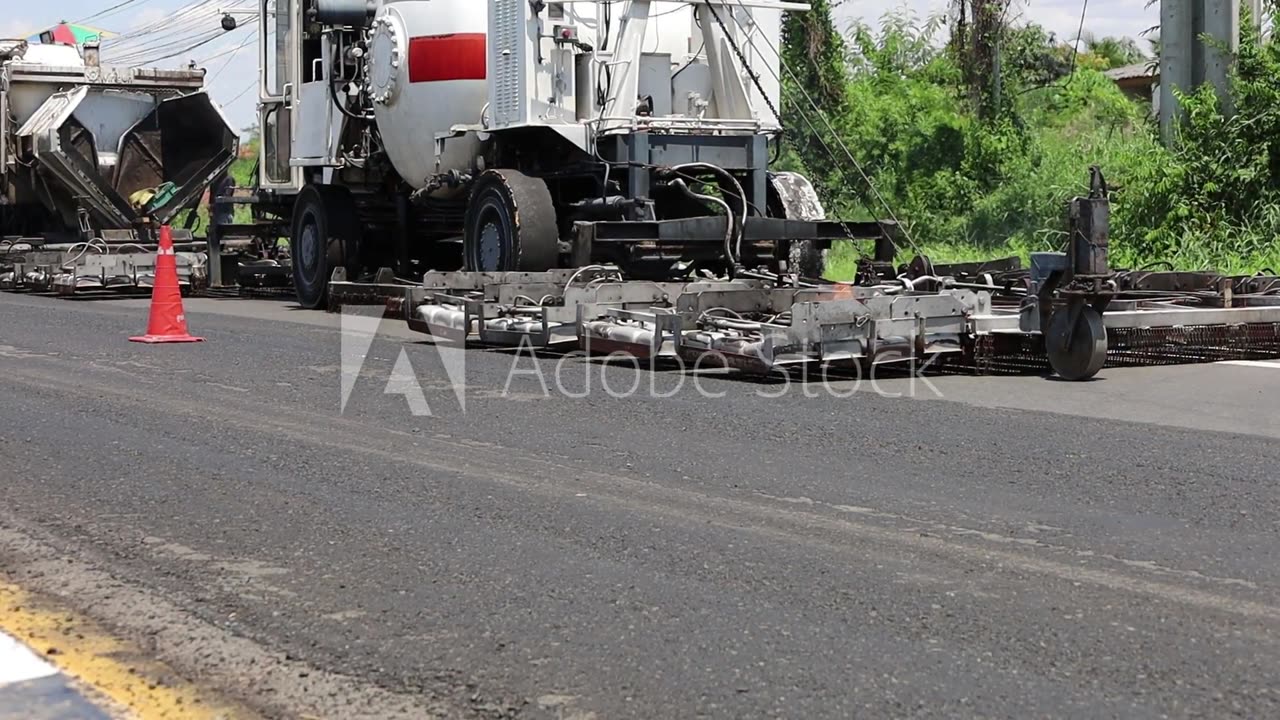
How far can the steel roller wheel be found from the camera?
9.04 meters

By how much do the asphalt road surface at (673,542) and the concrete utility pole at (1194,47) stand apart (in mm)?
9779

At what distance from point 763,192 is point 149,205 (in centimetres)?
1117

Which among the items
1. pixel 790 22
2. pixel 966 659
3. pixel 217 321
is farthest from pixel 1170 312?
pixel 790 22

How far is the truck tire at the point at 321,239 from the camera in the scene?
16.0m

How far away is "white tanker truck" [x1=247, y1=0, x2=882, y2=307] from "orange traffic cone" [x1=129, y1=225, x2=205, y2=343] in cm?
230

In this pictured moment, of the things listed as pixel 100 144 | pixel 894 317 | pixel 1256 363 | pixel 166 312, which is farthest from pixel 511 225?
pixel 100 144

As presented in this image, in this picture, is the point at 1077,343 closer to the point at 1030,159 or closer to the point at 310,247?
the point at 310,247

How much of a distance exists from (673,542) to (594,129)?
779 centimetres

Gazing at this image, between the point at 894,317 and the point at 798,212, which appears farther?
the point at 798,212

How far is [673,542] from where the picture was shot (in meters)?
5.37

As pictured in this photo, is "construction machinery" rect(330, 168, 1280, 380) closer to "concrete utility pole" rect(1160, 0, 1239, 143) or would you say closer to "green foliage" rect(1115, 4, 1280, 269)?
"green foliage" rect(1115, 4, 1280, 269)

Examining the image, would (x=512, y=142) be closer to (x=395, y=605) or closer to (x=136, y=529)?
(x=136, y=529)

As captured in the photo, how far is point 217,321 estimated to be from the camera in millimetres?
14266

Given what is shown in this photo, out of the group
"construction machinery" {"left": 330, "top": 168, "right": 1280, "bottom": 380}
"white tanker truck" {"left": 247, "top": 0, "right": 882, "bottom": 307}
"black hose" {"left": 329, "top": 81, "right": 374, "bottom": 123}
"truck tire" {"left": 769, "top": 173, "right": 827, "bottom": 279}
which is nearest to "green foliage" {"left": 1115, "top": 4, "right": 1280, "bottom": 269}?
"truck tire" {"left": 769, "top": 173, "right": 827, "bottom": 279}
